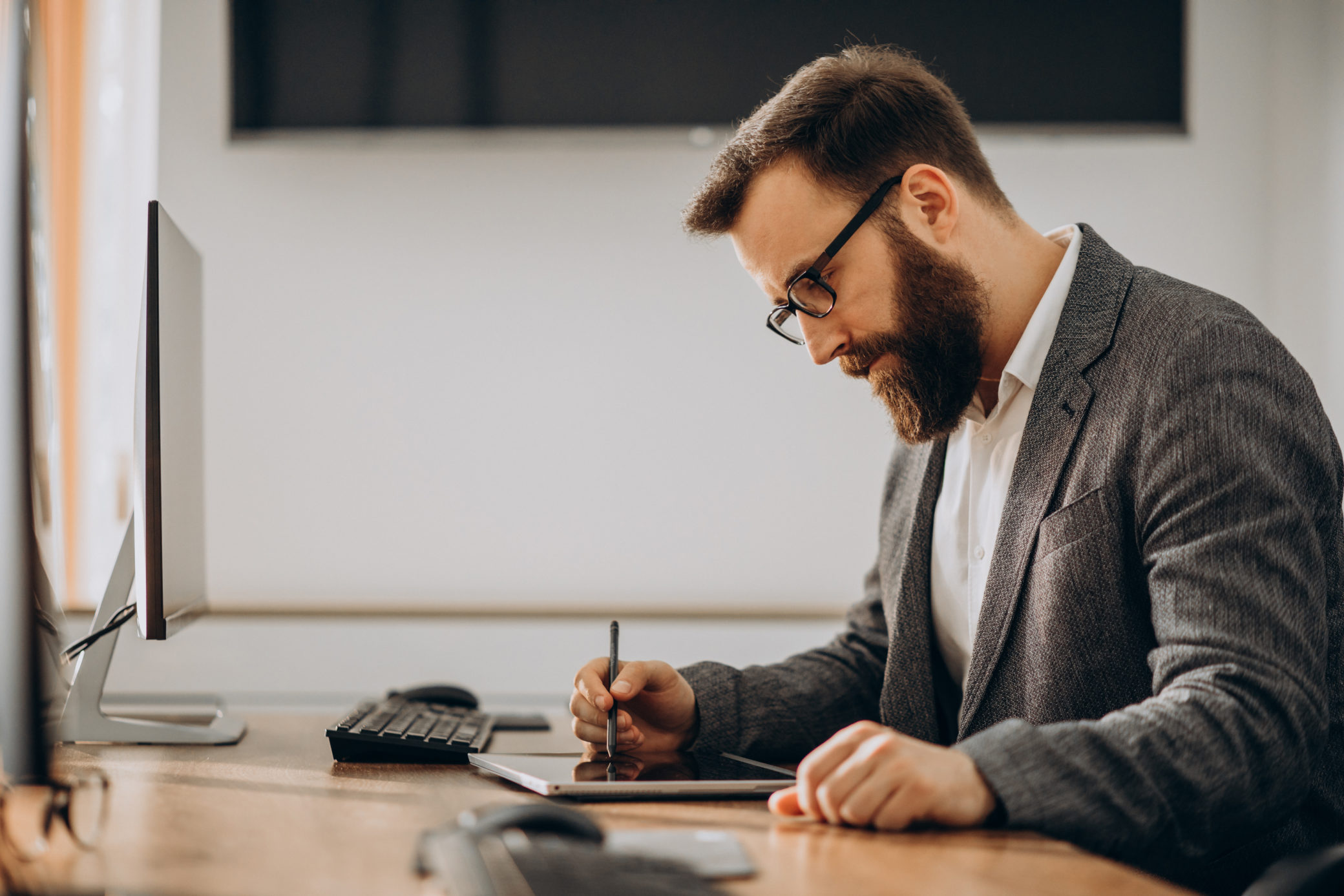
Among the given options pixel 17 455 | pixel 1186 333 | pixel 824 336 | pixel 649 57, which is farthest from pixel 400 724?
pixel 649 57

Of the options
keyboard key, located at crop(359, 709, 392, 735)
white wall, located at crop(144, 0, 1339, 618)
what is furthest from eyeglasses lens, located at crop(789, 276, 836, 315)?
white wall, located at crop(144, 0, 1339, 618)

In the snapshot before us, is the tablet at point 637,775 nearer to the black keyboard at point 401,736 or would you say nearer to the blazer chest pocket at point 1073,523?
the black keyboard at point 401,736

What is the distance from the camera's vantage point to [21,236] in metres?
0.65

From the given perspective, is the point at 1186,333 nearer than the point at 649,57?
Yes

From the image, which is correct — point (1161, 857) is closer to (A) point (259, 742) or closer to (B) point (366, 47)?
(A) point (259, 742)

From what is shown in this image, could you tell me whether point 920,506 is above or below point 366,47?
below

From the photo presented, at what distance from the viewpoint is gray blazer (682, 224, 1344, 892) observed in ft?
2.42

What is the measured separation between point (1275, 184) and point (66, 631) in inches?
114

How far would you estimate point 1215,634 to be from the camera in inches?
32.1

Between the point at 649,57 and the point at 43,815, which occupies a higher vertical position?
the point at 649,57

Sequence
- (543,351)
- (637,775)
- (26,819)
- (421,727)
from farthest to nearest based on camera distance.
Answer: (543,351) < (421,727) < (637,775) < (26,819)

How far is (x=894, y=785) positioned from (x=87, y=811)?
65 centimetres

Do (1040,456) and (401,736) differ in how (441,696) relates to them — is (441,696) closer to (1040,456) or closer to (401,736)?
(401,736)

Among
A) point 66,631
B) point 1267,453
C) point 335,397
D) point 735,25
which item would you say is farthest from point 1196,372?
point 66,631
